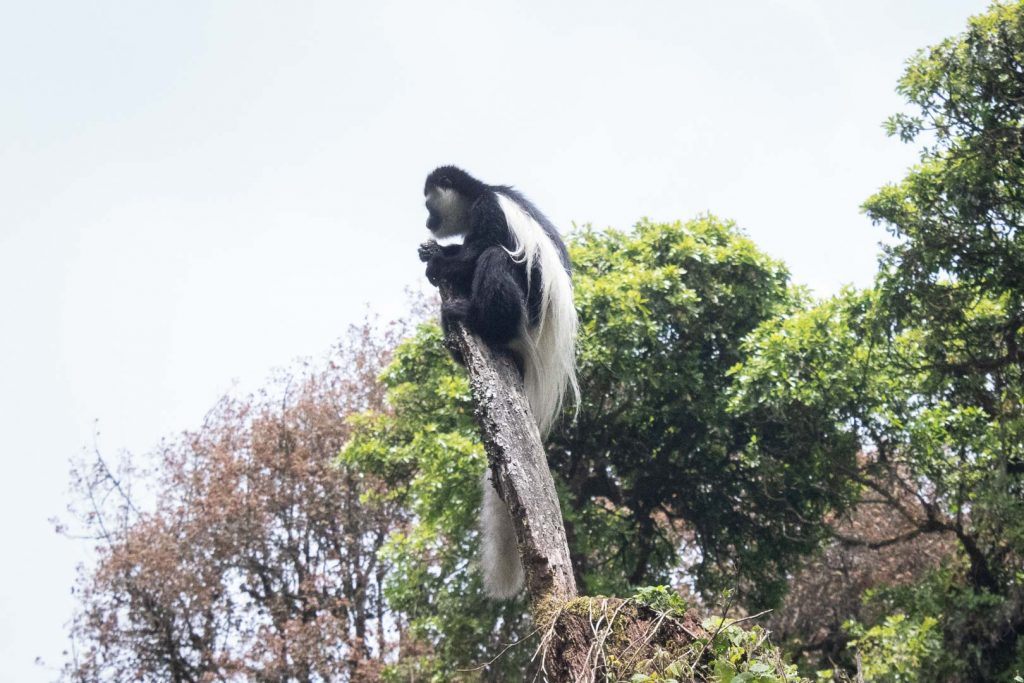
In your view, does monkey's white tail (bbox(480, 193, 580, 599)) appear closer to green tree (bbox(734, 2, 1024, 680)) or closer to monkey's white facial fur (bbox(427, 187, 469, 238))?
monkey's white facial fur (bbox(427, 187, 469, 238))

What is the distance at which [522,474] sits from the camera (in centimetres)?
282

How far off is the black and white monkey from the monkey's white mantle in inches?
21.4

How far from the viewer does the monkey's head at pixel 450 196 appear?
5.50m

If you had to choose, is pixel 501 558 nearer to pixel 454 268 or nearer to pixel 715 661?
pixel 715 661

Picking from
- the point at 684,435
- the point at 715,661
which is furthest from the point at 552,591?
the point at 684,435

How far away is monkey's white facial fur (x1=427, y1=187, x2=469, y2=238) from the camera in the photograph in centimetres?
558

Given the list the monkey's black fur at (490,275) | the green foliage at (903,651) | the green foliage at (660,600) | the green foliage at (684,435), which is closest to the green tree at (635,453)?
the green foliage at (684,435)

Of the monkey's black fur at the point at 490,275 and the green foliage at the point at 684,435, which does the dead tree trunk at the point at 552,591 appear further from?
the green foliage at the point at 684,435

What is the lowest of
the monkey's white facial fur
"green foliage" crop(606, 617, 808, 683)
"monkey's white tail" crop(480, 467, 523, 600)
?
"green foliage" crop(606, 617, 808, 683)

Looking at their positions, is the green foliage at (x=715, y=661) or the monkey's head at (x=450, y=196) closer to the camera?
the green foliage at (x=715, y=661)

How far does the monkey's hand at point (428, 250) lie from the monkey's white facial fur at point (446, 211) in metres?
1.10

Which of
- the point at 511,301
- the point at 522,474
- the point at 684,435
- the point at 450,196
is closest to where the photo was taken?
the point at 522,474

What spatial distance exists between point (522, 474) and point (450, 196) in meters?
3.12

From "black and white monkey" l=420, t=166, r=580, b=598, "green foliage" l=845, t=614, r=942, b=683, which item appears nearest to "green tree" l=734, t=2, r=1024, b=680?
"green foliage" l=845, t=614, r=942, b=683
